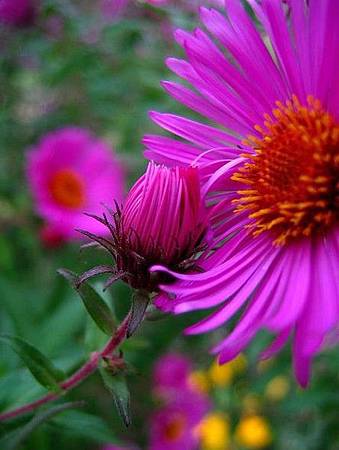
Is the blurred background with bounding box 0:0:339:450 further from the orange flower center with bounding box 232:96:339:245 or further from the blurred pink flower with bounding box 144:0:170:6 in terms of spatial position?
the orange flower center with bounding box 232:96:339:245

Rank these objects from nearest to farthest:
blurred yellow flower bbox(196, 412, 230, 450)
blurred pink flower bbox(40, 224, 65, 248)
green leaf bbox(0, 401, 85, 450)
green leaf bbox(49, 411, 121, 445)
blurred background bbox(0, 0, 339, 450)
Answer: green leaf bbox(0, 401, 85, 450) < green leaf bbox(49, 411, 121, 445) < blurred background bbox(0, 0, 339, 450) < blurred pink flower bbox(40, 224, 65, 248) < blurred yellow flower bbox(196, 412, 230, 450)

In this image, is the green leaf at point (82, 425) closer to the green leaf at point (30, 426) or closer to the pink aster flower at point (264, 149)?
the green leaf at point (30, 426)

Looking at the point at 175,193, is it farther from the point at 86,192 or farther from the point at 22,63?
the point at 22,63

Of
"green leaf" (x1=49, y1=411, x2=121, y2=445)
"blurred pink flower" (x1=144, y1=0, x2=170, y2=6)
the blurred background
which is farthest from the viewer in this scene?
the blurred background

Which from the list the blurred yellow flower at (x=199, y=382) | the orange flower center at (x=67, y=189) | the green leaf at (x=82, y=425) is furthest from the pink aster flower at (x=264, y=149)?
the blurred yellow flower at (x=199, y=382)

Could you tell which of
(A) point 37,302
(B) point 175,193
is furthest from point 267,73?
(A) point 37,302

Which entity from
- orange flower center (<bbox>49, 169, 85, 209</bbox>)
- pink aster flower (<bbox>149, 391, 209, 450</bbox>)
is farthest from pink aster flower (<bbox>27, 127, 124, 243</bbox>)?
pink aster flower (<bbox>149, 391, 209, 450</bbox>)

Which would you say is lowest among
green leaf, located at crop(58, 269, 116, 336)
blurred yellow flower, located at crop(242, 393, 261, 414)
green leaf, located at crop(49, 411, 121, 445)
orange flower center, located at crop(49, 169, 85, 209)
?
blurred yellow flower, located at crop(242, 393, 261, 414)

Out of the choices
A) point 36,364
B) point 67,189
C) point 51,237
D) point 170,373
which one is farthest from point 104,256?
point 36,364
